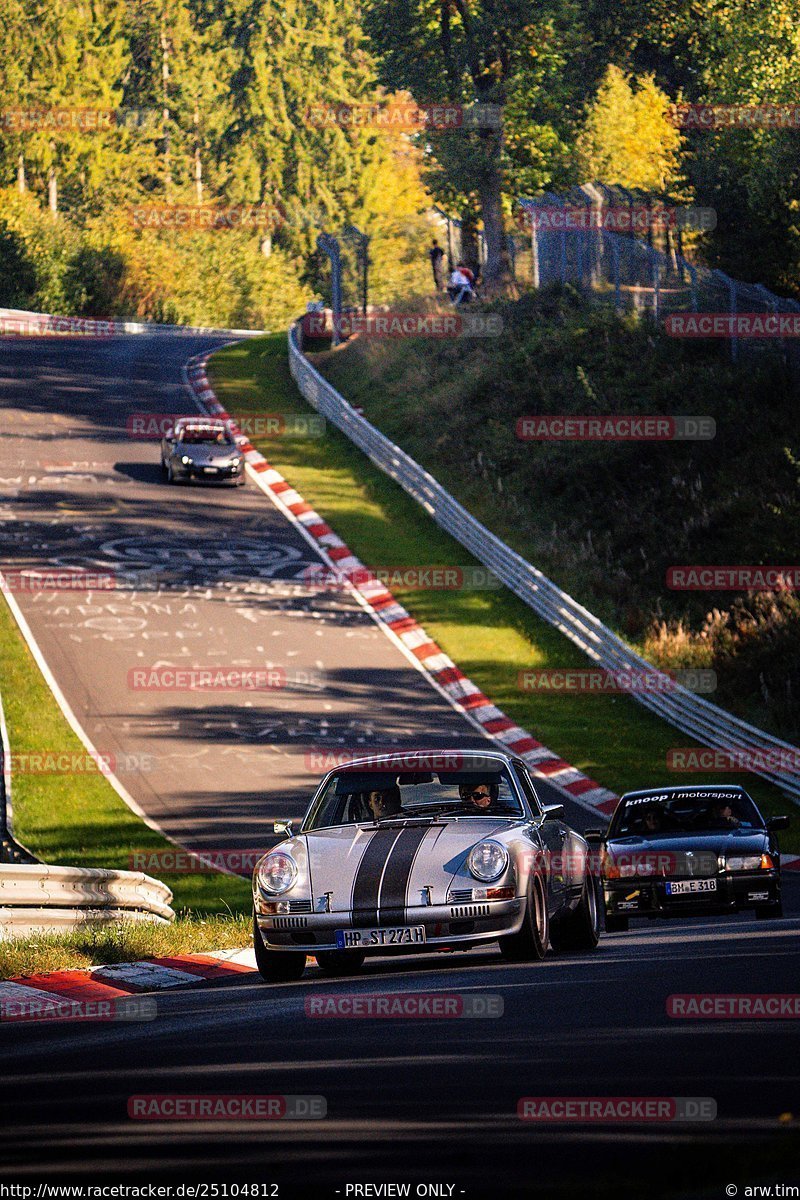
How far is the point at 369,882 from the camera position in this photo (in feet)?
34.1

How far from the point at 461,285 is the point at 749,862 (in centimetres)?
4088

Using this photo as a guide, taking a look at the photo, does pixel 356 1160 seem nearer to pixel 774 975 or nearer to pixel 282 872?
pixel 774 975

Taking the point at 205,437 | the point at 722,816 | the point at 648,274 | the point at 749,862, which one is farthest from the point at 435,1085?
the point at 648,274

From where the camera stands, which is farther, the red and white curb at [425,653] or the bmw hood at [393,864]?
the red and white curb at [425,653]

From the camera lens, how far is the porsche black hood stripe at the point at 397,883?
10.3 m

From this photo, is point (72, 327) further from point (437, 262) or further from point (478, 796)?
point (478, 796)

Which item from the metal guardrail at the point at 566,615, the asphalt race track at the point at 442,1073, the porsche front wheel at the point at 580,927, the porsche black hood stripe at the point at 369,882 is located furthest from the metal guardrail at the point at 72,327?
the porsche black hood stripe at the point at 369,882

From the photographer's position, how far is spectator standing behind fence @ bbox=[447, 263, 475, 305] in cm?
5350

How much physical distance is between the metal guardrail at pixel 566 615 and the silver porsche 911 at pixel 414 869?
12702 millimetres

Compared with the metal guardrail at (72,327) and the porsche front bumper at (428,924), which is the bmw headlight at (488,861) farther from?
the metal guardrail at (72,327)

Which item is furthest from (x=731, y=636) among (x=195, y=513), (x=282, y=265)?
(x=282, y=265)

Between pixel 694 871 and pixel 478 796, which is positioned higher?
pixel 478 796

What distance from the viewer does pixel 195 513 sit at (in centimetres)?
3788

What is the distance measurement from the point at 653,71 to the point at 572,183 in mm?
11095
